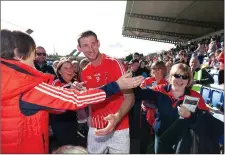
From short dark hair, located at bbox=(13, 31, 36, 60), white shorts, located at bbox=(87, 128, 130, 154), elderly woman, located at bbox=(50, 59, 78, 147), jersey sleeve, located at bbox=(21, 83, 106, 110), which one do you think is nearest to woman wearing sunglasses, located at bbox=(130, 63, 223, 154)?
white shorts, located at bbox=(87, 128, 130, 154)

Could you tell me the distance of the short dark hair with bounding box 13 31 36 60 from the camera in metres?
1.88

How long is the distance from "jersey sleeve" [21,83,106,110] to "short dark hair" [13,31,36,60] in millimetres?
262

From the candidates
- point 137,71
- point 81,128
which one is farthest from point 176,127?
point 137,71

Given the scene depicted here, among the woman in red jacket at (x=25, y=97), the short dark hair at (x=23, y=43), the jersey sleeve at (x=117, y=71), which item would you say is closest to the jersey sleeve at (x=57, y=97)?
the woman in red jacket at (x=25, y=97)

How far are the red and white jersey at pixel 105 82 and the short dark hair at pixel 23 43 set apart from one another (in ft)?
3.48

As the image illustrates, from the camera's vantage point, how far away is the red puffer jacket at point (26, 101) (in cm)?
176

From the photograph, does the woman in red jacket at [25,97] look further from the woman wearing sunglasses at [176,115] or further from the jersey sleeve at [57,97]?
the woman wearing sunglasses at [176,115]

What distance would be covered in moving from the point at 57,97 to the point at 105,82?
3.33ft

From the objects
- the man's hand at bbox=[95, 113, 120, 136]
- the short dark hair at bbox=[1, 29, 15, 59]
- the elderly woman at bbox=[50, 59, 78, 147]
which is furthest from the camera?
the elderly woman at bbox=[50, 59, 78, 147]

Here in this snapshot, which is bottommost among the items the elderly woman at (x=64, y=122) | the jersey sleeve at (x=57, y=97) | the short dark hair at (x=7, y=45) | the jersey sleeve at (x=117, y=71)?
the elderly woman at (x=64, y=122)

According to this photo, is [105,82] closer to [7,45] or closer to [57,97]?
[57,97]

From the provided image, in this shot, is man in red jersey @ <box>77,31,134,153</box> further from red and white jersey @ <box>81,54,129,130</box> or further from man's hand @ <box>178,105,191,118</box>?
man's hand @ <box>178,105,191,118</box>

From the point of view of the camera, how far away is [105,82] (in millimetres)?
2814

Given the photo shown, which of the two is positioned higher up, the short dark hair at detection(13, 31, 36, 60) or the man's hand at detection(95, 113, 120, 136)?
the short dark hair at detection(13, 31, 36, 60)
